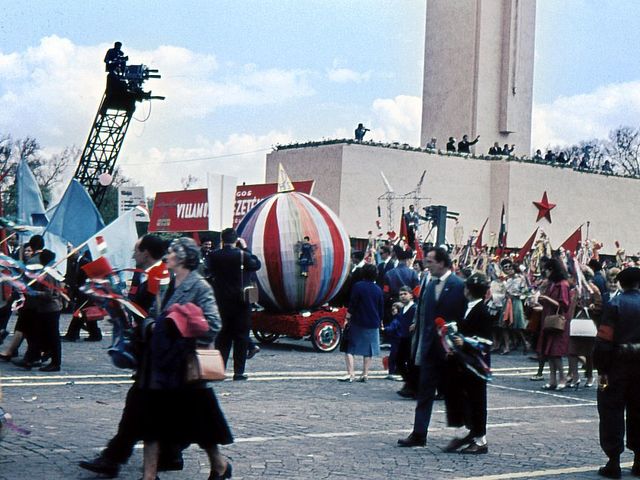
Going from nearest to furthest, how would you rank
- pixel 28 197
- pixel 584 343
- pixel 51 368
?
1. pixel 51 368
2. pixel 584 343
3. pixel 28 197

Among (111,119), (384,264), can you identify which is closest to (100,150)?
(111,119)

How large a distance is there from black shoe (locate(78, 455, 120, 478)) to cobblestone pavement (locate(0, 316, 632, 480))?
112mm

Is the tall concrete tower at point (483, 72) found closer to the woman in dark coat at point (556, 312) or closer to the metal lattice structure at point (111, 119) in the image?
the metal lattice structure at point (111, 119)

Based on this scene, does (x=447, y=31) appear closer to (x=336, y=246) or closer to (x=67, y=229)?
(x=336, y=246)

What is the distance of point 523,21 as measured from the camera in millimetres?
45250

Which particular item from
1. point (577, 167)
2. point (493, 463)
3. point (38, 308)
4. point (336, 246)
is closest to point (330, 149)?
point (577, 167)

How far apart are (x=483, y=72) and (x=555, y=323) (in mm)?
30681

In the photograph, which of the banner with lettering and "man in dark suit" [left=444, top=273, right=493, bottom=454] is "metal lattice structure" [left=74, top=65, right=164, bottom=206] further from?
"man in dark suit" [left=444, top=273, right=493, bottom=454]

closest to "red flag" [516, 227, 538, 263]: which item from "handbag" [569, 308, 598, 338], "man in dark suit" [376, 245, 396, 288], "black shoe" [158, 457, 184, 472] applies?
"man in dark suit" [376, 245, 396, 288]

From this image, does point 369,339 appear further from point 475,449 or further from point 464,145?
point 464,145

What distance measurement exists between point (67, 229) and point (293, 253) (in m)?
5.77

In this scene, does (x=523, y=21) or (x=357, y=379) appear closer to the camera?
(x=357, y=379)

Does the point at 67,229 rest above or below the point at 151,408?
above

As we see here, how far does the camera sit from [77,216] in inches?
521
